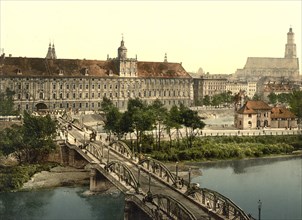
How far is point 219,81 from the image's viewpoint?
509 feet

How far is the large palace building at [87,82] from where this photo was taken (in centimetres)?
9256

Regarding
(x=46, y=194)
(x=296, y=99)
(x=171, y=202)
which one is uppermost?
(x=296, y=99)

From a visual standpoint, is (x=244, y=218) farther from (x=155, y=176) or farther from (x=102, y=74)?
(x=102, y=74)

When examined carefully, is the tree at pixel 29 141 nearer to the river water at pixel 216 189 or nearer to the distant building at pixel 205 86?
the river water at pixel 216 189

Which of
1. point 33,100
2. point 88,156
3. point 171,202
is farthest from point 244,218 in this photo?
point 33,100

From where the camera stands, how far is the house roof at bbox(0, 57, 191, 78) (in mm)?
92375

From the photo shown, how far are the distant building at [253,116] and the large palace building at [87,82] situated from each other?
3131 centimetres

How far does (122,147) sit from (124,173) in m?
13.7

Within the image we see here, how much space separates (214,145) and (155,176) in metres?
28.2

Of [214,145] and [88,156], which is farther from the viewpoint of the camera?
[214,145]

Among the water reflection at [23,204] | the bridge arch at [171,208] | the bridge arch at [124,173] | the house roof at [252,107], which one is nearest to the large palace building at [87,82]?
the house roof at [252,107]

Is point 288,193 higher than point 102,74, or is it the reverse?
point 102,74

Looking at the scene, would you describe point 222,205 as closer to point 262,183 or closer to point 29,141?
point 262,183

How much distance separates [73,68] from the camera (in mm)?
99312
